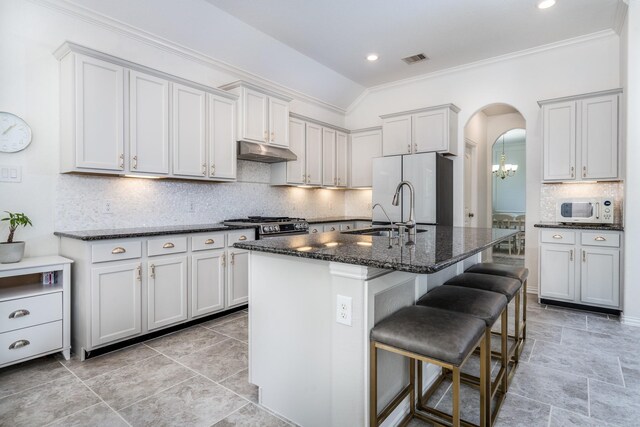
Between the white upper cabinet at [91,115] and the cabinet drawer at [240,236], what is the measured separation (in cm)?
119

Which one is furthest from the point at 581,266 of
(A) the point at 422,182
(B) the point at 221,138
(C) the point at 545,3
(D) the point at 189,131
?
(D) the point at 189,131

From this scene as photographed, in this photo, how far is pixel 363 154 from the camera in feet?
19.2

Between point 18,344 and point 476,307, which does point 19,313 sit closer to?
point 18,344

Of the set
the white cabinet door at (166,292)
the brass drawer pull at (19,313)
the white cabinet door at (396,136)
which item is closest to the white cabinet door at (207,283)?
the white cabinet door at (166,292)

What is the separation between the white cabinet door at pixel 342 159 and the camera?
5.73 meters

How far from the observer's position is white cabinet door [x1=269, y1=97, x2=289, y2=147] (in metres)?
4.38

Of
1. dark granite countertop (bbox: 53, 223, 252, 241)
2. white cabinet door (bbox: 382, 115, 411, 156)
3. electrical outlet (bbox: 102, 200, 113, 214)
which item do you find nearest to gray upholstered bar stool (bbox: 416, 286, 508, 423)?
dark granite countertop (bbox: 53, 223, 252, 241)

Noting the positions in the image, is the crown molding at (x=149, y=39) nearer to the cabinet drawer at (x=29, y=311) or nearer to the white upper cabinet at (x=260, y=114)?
the white upper cabinet at (x=260, y=114)

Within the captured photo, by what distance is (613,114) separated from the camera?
3686 millimetres

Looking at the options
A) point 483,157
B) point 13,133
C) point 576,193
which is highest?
point 483,157

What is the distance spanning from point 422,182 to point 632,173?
211cm

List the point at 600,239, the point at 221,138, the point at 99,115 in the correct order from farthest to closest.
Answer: the point at 221,138
the point at 600,239
the point at 99,115

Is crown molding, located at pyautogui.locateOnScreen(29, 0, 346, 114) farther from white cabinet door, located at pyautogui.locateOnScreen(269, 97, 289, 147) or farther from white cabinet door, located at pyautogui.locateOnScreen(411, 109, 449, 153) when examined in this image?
white cabinet door, located at pyautogui.locateOnScreen(411, 109, 449, 153)

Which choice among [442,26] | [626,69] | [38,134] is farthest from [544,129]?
[38,134]
